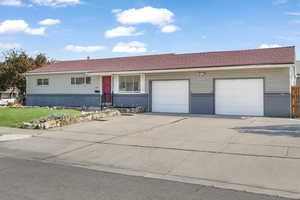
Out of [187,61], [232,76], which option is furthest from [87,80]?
[232,76]

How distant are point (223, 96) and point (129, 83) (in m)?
6.84

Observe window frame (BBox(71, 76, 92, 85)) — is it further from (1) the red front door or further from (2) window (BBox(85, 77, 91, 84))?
(1) the red front door

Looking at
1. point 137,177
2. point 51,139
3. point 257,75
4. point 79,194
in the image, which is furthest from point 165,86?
point 79,194

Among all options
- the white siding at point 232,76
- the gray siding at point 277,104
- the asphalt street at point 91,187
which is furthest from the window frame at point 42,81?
the asphalt street at point 91,187

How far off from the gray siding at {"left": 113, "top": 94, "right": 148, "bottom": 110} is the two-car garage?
22.9 inches

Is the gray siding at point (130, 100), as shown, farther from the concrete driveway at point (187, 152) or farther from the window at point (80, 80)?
the concrete driveway at point (187, 152)

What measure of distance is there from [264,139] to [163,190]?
5.67 metres

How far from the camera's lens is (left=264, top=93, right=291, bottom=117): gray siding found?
1596 centimetres

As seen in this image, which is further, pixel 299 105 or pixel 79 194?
pixel 299 105

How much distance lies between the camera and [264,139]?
372 inches

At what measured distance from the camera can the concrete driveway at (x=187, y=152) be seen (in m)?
5.76

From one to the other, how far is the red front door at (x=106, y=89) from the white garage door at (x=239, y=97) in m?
8.05

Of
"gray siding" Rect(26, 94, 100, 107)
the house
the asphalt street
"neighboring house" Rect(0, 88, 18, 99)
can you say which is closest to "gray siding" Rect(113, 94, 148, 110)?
the house

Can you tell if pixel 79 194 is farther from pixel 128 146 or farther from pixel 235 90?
pixel 235 90
